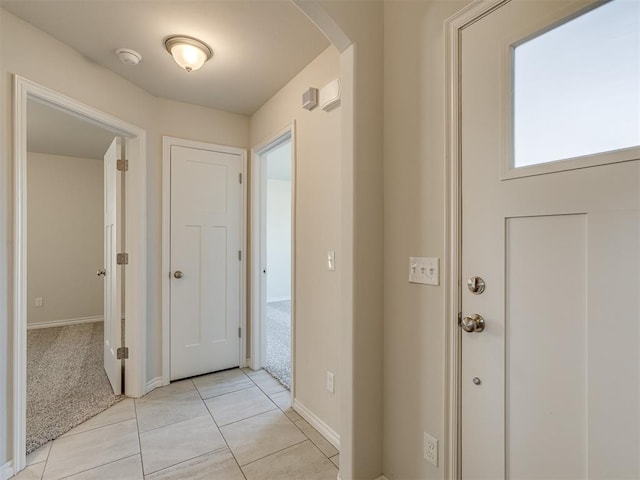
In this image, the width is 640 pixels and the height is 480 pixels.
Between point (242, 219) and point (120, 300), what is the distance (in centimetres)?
122

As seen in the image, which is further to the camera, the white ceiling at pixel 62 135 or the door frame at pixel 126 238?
the white ceiling at pixel 62 135

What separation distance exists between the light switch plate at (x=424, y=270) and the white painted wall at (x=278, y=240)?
5.20 meters

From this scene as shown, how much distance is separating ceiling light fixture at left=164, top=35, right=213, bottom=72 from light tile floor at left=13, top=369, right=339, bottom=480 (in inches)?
92.6

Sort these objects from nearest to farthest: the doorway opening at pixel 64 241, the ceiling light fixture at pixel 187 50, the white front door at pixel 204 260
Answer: the ceiling light fixture at pixel 187 50, the white front door at pixel 204 260, the doorway opening at pixel 64 241

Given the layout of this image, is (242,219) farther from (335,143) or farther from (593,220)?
(593,220)

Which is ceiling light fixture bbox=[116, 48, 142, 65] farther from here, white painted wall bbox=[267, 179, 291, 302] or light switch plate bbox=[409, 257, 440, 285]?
white painted wall bbox=[267, 179, 291, 302]

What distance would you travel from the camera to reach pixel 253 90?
2541 millimetres

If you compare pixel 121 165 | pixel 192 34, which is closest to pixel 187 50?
pixel 192 34

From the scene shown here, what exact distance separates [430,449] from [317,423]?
3.18 ft

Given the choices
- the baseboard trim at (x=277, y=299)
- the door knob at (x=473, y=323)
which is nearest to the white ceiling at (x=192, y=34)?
the door knob at (x=473, y=323)

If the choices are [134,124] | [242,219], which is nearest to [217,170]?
[242,219]

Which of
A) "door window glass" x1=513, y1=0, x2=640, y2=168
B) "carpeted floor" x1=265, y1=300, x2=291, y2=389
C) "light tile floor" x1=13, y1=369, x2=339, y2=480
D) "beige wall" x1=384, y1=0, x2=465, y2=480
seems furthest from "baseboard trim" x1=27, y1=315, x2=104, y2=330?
"door window glass" x1=513, y1=0, x2=640, y2=168

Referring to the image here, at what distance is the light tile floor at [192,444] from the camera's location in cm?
166

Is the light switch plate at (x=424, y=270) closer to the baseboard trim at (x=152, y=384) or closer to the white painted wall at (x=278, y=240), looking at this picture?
the baseboard trim at (x=152, y=384)
